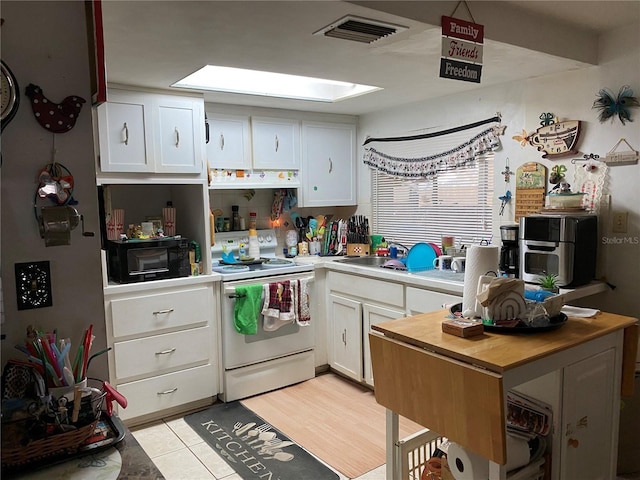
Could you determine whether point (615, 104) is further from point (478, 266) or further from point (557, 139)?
point (478, 266)

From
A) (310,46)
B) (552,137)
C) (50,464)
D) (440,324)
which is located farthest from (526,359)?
(552,137)

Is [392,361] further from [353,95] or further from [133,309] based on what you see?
[353,95]

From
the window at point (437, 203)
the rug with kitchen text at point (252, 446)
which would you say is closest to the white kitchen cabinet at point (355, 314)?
A: the window at point (437, 203)

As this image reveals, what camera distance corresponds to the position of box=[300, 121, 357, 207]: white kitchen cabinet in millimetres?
4098

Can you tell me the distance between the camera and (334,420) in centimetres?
321

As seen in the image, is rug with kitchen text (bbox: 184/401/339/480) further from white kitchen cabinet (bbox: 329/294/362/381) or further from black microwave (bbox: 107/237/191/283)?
black microwave (bbox: 107/237/191/283)

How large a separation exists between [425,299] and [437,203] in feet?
3.40

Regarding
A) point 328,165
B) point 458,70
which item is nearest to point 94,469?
point 458,70

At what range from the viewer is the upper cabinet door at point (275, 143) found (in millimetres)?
3799

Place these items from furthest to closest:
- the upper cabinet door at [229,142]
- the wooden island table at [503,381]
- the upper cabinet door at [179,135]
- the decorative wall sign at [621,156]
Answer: the upper cabinet door at [229,142], the upper cabinet door at [179,135], the decorative wall sign at [621,156], the wooden island table at [503,381]

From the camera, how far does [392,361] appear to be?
73.0 inches

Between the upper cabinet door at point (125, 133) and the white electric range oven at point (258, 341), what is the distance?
972mm

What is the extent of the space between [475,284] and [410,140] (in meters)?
2.20

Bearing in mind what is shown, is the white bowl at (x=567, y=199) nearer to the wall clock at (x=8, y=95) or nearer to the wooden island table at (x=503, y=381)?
the wooden island table at (x=503, y=381)
